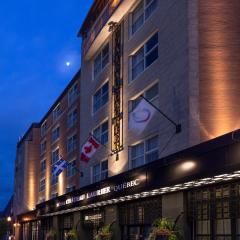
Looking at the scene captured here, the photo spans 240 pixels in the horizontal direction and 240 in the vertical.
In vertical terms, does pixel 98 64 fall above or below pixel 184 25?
above

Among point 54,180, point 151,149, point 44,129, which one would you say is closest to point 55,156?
point 54,180

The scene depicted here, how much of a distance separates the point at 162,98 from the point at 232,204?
876cm

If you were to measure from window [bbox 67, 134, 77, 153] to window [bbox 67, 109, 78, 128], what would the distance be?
123 centimetres

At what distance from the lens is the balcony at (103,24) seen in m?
36.2

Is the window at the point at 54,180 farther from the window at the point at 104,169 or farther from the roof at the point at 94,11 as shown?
the window at the point at 104,169

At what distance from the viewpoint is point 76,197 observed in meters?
38.0

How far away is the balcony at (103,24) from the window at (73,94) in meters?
8.34

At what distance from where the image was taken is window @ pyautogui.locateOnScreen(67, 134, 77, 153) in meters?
53.6

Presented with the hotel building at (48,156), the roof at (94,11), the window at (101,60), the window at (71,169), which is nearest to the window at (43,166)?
the hotel building at (48,156)

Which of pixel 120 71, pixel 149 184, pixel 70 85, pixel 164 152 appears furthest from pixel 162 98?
pixel 70 85

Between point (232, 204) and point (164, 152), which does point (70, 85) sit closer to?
point (164, 152)

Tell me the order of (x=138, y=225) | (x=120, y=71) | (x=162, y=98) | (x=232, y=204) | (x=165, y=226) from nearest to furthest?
(x=232, y=204) → (x=165, y=226) → (x=162, y=98) → (x=138, y=225) → (x=120, y=71)

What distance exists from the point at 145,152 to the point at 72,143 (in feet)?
77.0

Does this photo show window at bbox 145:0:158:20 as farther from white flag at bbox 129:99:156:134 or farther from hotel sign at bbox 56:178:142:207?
hotel sign at bbox 56:178:142:207
